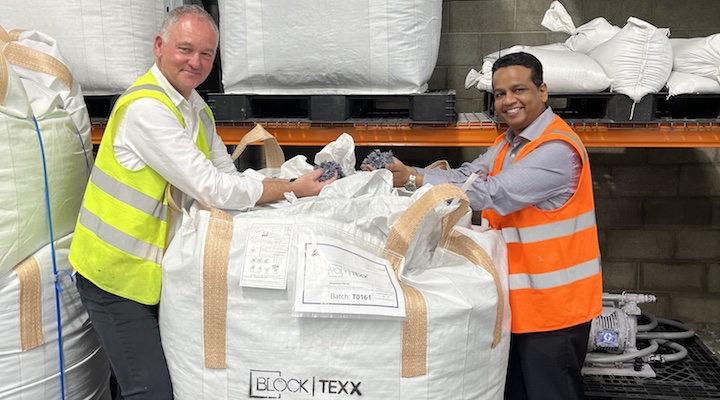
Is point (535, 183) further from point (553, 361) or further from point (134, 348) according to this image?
point (134, 348)

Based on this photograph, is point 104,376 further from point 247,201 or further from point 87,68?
point 87,68

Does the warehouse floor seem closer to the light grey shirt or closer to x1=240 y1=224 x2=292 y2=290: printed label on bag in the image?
the light grey shirt

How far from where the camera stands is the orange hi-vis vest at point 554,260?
2514 mm

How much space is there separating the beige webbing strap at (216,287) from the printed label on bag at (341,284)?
27 centimetres

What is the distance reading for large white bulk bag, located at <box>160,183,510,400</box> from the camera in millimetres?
2115

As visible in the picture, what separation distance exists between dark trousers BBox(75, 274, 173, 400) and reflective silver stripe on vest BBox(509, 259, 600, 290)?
1411 mm

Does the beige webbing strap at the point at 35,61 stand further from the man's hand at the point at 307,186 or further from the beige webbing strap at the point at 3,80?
the man's hand at the point at 307,186

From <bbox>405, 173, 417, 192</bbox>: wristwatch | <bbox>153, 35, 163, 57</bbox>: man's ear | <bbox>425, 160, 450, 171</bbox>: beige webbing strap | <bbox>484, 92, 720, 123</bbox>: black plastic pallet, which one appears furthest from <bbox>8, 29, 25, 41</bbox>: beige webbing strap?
<bbox>484, 92, 720, 123</bbox>: black plastic pallet

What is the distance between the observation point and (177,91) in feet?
8.11

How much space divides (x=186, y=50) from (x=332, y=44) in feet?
2.98

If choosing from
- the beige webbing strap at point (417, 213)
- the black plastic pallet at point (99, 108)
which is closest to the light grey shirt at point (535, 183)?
the beige webbing strap at point (417, 213)

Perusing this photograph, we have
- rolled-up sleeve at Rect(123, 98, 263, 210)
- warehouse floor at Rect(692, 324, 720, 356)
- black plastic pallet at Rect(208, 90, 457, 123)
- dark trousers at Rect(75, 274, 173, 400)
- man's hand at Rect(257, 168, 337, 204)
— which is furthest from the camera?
warehouse floor at Rect(692, 324, 720, 356)

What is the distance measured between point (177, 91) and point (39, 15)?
1.28 metres

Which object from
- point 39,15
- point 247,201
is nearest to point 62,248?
point 247,201
